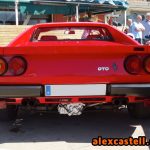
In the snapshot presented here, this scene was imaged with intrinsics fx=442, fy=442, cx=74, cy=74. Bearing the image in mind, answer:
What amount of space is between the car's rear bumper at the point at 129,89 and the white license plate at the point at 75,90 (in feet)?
0.39

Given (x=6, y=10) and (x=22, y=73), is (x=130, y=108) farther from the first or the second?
(x=6, y=10)

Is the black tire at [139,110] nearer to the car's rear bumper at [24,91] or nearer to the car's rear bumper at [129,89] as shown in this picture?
the car's rear bumper at [129,89]

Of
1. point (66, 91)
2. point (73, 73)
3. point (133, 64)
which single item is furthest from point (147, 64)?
point (66, 91)

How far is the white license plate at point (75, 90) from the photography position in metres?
4.78

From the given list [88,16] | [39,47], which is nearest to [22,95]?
[39,47]

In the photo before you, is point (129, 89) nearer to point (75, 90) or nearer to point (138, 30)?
point (75, 90)

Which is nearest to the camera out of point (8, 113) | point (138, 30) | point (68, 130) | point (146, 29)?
point (68, 130)

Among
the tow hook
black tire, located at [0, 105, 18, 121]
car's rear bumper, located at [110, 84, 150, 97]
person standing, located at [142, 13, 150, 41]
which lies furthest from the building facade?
car's rear bumper, located at [110, 84, 150, 97]

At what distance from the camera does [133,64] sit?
4.85m

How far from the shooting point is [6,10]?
22516mm

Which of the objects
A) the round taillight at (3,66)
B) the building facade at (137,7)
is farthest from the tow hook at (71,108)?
the building facade at (137,7)

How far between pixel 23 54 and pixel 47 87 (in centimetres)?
44

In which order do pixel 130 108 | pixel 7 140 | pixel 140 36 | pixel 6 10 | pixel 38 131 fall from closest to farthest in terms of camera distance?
pixel 7 140, pixel 38 131, pixel 130 108, pixel 140 36, pixel 6 10

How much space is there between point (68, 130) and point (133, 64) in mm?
1234
